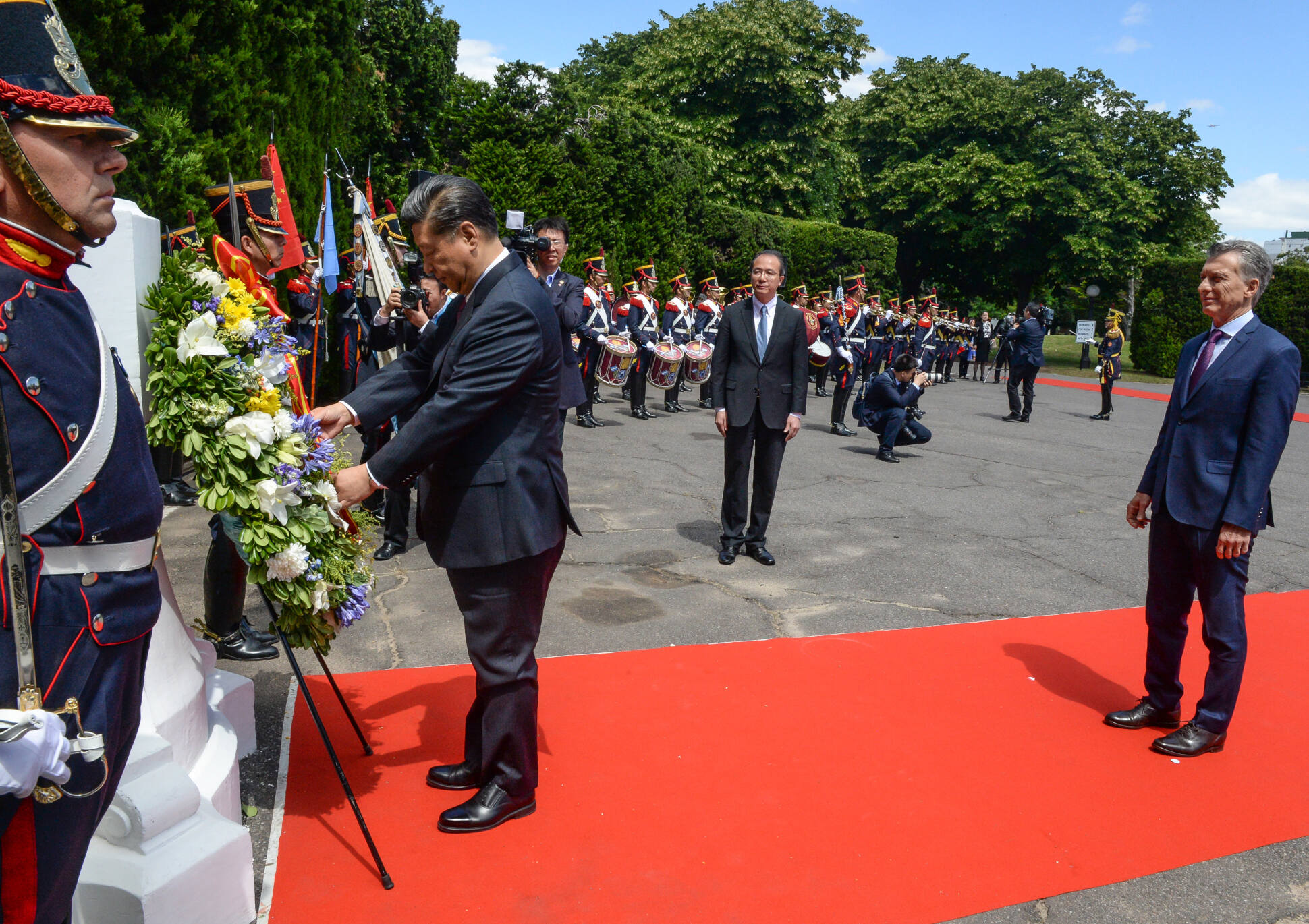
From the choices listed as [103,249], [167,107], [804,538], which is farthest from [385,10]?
[103,249]

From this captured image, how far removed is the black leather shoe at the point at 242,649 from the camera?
4352 millimetres

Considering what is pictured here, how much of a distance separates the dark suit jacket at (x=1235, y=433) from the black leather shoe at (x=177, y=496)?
658 cm

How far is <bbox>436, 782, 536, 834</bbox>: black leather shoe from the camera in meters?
3.02

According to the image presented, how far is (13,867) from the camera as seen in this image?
1.52 metres

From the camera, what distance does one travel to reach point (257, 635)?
14.8 feet

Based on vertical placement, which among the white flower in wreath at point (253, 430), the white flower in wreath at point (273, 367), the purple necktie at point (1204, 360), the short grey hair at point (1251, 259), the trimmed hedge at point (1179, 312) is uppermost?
the trimmed hedge at point (1179, 312)

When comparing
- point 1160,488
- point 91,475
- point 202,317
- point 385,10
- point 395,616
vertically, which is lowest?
point 395,616

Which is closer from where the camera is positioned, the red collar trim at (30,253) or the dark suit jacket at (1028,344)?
the red collar trim at (30,253)

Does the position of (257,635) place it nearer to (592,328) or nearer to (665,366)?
(592,328)

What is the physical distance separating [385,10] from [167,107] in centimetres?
975

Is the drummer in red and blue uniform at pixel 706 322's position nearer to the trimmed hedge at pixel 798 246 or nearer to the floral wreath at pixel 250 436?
the trimmed hedge at pixel 798 246

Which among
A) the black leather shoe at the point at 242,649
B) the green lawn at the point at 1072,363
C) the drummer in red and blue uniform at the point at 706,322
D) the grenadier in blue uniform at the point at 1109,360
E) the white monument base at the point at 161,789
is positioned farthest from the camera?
the green lawn at the point at 1072,363

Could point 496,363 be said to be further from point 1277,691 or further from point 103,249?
point 1277,691

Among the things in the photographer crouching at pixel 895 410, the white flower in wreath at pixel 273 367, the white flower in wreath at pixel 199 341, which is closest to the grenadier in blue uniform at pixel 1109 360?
the photographer crouching at pixel 895 410
